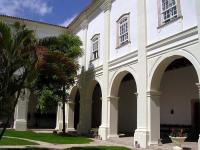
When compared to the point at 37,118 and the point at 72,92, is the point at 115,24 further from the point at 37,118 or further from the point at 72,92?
the point at 37,118

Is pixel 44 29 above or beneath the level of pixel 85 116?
above

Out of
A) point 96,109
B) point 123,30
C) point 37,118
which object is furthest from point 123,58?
point 37,118

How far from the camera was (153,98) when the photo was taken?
46.0ft

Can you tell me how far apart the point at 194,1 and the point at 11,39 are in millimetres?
7359

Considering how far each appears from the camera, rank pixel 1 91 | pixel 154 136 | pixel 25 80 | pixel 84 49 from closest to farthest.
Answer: pixel 1 91 → pixel 25 80 → pixel 154 136 → pixel 84 49

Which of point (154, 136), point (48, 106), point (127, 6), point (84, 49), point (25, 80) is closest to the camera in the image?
point (25, 80)

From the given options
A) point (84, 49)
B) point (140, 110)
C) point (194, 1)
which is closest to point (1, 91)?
point (140, 110)

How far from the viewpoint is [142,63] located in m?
14.8

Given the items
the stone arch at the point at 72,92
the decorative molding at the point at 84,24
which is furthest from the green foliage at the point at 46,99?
the decorative molding at the point at 84,24

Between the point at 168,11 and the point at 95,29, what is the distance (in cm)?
830

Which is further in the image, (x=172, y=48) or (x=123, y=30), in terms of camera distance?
(x=123, y=30)

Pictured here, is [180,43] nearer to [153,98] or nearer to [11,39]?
[153,98]

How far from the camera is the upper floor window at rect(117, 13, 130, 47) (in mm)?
16828

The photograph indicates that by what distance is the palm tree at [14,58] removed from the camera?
10.9m
